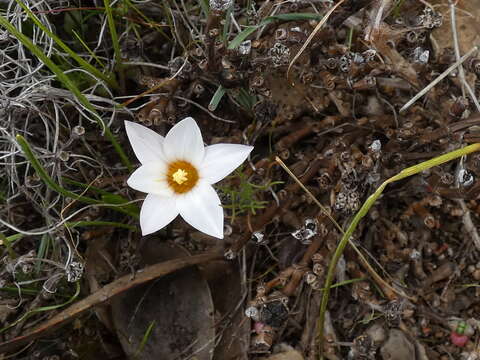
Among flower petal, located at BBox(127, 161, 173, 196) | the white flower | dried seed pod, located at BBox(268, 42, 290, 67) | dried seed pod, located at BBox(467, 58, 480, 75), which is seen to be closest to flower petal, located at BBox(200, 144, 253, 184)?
the white flower

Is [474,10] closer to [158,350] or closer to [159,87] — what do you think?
[159,87]

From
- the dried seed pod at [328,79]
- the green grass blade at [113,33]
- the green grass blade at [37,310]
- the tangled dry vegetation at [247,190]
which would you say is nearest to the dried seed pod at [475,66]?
the tangled dry vegetation at [247,190]

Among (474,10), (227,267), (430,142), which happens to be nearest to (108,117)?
(227,267)

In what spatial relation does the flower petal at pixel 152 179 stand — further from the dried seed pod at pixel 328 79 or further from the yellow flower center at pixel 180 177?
the dried seed pod at pixel 328 79

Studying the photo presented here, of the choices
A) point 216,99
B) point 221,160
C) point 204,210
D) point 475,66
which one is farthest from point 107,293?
point 475,66

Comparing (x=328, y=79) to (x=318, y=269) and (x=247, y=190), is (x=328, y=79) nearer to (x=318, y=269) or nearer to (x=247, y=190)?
(x=247, y=190)

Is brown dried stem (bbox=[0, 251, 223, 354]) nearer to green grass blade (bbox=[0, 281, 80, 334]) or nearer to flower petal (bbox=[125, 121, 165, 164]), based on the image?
green grass blade (bbox=[0, 281, 80, 334])
